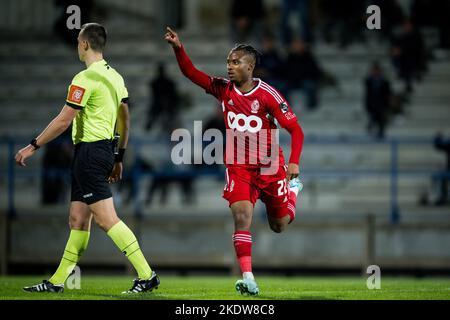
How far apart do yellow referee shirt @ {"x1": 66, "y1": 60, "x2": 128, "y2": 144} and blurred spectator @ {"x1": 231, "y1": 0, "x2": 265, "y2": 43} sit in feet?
44.1

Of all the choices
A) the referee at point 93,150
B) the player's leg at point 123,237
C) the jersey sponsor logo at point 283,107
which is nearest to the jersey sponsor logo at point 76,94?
the referee at point 93,150

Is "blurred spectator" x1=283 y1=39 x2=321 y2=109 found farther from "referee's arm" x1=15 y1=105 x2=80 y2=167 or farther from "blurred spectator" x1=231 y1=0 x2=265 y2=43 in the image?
"referee's arm" x1=15 y1=105 x2=80 y2=167

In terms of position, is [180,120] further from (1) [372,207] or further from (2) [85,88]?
(2) [85,88]

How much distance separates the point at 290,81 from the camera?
838 inches

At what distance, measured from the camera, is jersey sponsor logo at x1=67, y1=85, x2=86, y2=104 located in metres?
9.42

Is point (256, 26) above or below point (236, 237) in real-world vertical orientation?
above

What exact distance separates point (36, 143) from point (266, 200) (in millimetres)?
2200

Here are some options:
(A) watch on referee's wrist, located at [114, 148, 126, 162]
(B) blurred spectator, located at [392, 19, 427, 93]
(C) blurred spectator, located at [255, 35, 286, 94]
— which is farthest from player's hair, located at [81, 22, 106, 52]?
(B) blurred spectator, located at [392, 19, 427, 93]

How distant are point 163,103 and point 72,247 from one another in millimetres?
11688

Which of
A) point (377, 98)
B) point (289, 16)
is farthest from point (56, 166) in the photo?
point (289, 16)

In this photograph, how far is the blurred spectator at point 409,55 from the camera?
72.0 feet
